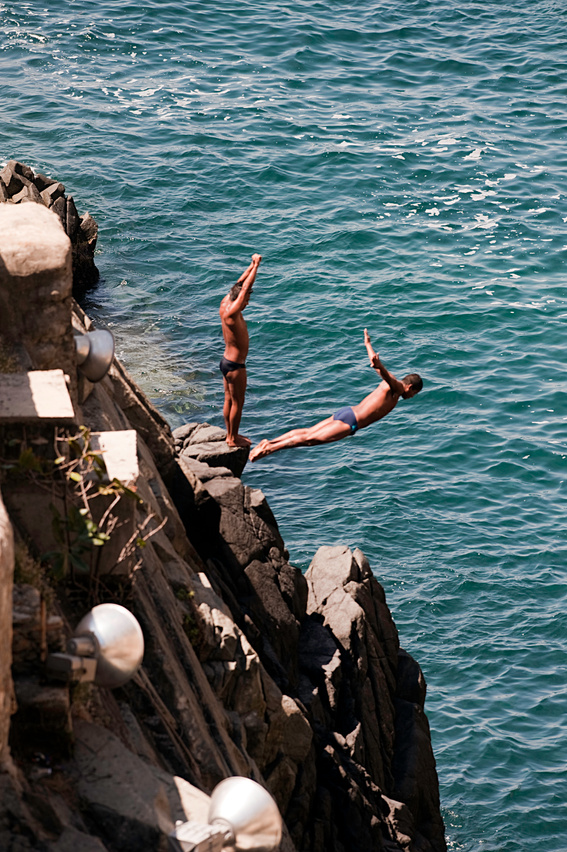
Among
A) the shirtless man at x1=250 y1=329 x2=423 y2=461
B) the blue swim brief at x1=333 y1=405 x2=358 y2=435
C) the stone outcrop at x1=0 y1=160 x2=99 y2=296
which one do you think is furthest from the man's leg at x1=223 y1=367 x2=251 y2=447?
the stone outcrop at x1=0 y1=160 x2=99 y2=296

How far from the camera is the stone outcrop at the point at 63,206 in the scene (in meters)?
24.4

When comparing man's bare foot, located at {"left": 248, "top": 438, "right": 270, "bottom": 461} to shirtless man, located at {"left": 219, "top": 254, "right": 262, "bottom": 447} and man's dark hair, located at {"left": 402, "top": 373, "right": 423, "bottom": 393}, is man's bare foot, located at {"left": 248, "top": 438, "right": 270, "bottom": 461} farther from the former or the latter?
man's dark hair, located at {"left": 402, "top": 373, "right": 423, "bottom": 393}

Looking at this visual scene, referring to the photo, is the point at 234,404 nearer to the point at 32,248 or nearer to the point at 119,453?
the point at 32,248

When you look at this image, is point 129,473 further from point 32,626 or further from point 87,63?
point 87,63

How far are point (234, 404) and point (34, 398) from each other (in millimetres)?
8541

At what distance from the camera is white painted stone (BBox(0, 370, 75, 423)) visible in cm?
732

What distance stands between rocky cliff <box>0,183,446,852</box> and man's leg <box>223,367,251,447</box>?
273mm

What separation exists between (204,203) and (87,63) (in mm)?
11653

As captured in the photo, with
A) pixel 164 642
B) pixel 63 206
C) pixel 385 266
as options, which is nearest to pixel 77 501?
pixel 164 642

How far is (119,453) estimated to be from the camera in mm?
8164

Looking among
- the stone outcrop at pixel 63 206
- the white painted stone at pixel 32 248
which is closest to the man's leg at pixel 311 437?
the white painted stone at pixel 32 248

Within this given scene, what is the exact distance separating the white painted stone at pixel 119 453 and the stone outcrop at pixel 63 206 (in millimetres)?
16886

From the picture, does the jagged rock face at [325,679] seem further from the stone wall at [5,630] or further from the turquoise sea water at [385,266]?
the stone wall at [5,630]

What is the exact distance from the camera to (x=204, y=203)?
30609 mm
